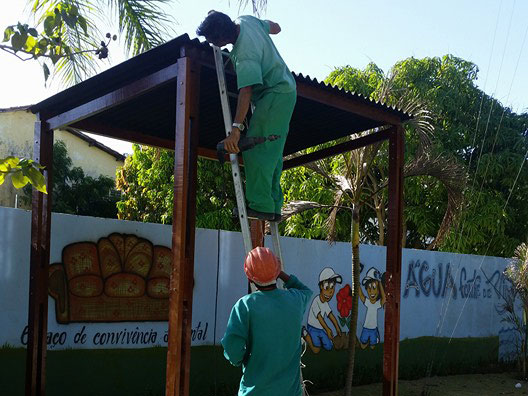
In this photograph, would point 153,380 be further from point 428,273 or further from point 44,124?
point 428,273

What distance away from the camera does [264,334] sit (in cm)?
361

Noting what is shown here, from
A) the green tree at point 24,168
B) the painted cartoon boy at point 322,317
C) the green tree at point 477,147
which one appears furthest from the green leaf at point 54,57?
the green tree at point 477,147

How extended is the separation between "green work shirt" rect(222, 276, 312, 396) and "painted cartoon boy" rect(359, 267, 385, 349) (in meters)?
6.17

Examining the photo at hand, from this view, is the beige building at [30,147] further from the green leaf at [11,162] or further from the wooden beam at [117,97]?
the green leaf at [11,162]

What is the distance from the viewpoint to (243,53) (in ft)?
14.5

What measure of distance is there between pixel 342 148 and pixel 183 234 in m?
3.12

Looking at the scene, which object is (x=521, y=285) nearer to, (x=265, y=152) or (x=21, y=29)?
(x=265, y=152)

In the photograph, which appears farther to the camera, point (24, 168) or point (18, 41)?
point (18, 41)

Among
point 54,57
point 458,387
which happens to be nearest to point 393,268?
point 54,57

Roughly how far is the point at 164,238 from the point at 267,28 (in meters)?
3.52

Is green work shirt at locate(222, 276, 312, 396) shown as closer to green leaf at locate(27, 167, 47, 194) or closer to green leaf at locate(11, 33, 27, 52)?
green leaf at locate(27, 167, 47, 194)

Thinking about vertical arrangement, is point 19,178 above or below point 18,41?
below

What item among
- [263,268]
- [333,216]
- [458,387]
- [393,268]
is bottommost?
[458,387]

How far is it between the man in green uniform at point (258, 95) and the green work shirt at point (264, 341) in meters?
0.99
